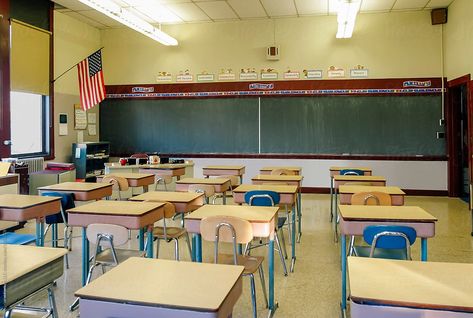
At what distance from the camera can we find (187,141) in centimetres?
967

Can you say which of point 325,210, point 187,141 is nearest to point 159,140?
point 187,141

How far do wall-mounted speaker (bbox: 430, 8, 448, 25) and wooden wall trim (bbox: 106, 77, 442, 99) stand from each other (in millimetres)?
1123

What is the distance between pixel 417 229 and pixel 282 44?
6.95 metres

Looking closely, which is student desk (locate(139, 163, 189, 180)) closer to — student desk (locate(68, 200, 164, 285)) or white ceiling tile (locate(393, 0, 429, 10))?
student desk (locate(68, 200, 164, 285))

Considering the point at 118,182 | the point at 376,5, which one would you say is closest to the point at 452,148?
the point at 376,5

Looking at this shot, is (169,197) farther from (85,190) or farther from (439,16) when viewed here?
(439,16)

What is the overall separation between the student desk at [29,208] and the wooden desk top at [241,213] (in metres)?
1.41

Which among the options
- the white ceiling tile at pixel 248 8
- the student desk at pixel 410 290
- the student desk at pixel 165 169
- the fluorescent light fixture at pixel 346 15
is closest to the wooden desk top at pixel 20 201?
the student desk at pixel 410 290

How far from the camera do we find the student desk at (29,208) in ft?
11.7

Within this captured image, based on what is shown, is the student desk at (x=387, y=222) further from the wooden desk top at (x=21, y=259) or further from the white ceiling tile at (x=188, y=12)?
the white ceiling tile at (x=188, y=12)

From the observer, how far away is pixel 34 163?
7.41m

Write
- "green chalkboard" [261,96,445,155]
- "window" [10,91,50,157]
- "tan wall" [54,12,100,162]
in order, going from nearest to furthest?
"window" [10,91,50,157] < "tan wall" [54,12,100,162] < "green chalkboard" [261,96,445,155]

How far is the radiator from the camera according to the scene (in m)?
7.23

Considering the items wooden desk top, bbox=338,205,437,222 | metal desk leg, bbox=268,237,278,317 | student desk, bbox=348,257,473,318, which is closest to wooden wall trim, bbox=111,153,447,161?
wooden desk top, bbox=338,205,437,222
